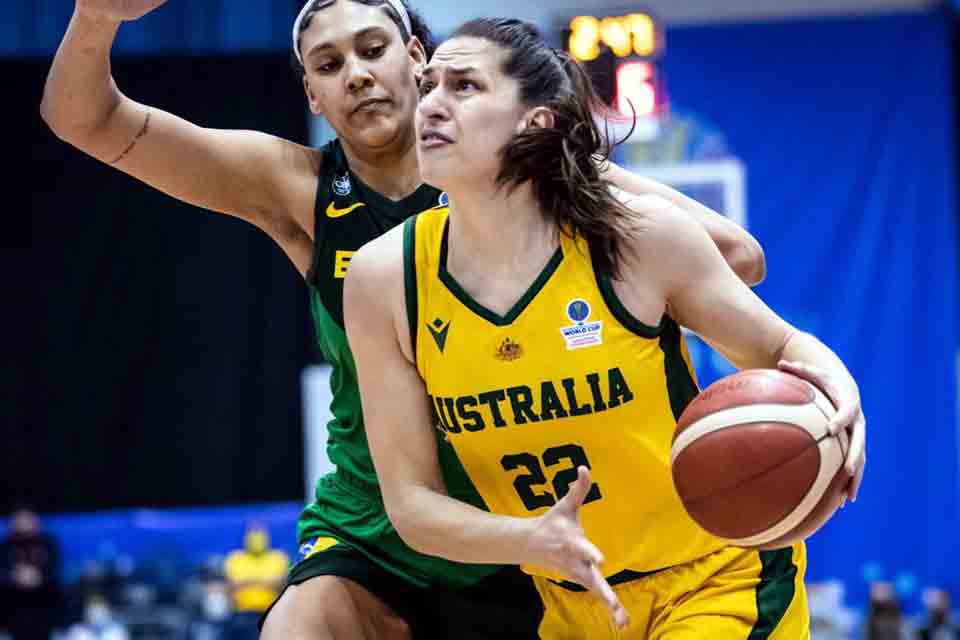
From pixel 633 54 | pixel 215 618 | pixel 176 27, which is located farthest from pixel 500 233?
pixel 176 27

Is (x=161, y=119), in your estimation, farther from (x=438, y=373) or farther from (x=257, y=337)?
(x=257, y=337)

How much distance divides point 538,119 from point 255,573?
33.5ft

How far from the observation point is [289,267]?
50.1 feet

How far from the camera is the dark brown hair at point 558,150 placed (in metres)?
3.23

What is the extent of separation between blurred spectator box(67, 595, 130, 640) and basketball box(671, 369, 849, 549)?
30.5 ft

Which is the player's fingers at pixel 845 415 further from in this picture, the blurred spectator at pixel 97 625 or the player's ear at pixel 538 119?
the blurred spectator at pixel 97 625

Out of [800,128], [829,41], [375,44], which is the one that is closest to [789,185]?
[800,128]

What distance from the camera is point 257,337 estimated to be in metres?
15.5

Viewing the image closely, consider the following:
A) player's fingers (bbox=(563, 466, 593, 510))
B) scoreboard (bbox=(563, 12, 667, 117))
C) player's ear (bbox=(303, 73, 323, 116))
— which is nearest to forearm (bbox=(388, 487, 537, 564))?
player's fingers (bbox=(563, 466, 593, 510))

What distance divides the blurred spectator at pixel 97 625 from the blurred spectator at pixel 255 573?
1.01 meters

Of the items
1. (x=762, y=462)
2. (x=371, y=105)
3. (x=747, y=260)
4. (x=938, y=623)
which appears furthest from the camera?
(x=938, y=623)

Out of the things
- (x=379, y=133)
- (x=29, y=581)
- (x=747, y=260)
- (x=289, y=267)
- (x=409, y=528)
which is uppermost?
(x=379, y=133)

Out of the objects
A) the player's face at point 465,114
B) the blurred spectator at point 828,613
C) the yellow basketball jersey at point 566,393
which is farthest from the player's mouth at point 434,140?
Answer: the blurred spectator at point 828,613

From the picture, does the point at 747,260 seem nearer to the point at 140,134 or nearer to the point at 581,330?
the point at 581,330
